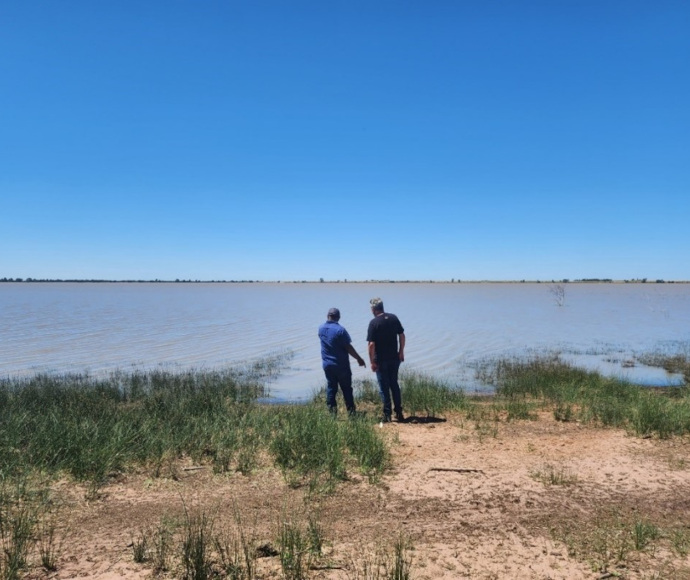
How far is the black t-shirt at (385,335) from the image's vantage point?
26.3 feet

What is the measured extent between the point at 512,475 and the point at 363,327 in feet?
74.9

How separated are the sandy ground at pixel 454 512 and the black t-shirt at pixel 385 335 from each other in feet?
6.02

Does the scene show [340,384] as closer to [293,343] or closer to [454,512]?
[454,512]

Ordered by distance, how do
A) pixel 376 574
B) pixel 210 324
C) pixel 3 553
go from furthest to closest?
1. pixel 210 324
2. pixel 3 553
3. pixel 376 574

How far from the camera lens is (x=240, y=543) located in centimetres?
392

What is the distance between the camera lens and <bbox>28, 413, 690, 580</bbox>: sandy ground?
366cm

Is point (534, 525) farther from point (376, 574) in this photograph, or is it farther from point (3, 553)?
point (3, 553)

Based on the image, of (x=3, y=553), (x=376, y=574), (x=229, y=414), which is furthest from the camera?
(x=229, y=414)

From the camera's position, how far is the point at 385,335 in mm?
8039

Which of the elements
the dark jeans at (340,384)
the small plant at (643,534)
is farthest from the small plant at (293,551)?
the dark jeans at (340,384)

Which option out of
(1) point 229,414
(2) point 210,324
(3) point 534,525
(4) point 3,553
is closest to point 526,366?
(1) point 229,414

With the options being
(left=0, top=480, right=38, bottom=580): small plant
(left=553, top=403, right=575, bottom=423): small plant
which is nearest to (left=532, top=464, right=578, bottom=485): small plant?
(left=553, top=403, right=575, bottom=423): small plant

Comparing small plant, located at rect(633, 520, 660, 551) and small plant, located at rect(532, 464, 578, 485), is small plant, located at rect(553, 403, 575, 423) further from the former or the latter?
small plant, located at rect(633, 520, 660, 551)

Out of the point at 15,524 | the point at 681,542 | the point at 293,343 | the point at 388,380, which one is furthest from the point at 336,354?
the point at 293,343
